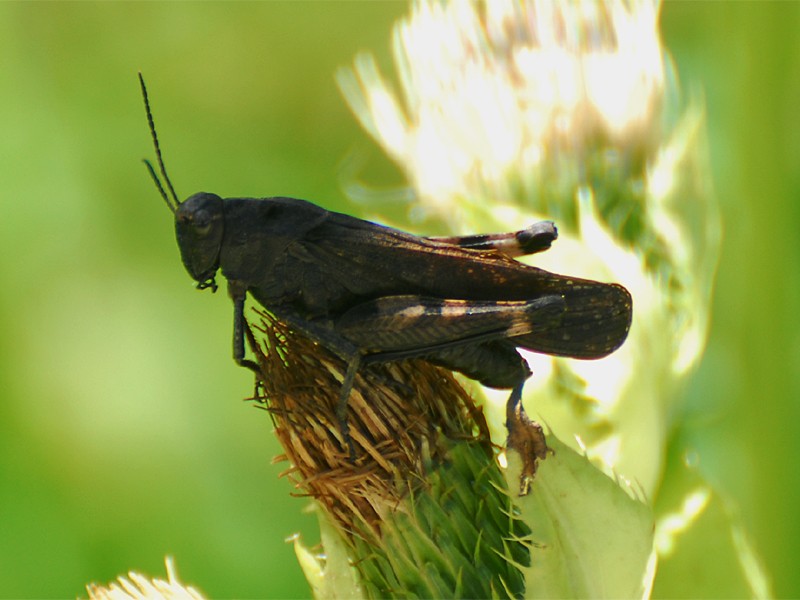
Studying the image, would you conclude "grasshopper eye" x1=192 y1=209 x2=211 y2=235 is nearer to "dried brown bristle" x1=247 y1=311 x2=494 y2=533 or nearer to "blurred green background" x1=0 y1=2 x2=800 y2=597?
"dried brown bristle" x1=247 y1=311 x2=494 y2=533

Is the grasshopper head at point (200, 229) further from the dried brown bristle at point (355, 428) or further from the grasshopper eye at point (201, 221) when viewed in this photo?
the dried brown bristle at point (355, 428)

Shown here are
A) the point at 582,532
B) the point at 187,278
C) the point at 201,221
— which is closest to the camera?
the point at 582,532

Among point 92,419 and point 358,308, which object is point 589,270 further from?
point 92,419

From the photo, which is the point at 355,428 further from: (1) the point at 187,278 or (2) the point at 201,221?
(1) the point at 187,278

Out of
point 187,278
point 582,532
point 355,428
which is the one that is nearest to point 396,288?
point 355,428

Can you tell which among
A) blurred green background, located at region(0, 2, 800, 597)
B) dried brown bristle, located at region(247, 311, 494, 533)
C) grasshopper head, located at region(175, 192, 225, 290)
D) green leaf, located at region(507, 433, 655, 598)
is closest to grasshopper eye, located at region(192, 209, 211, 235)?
grasshopper head, located at region(175, 192, 225, 290)

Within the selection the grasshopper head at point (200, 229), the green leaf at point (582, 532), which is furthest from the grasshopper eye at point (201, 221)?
the green leaf at point (582, 532)
